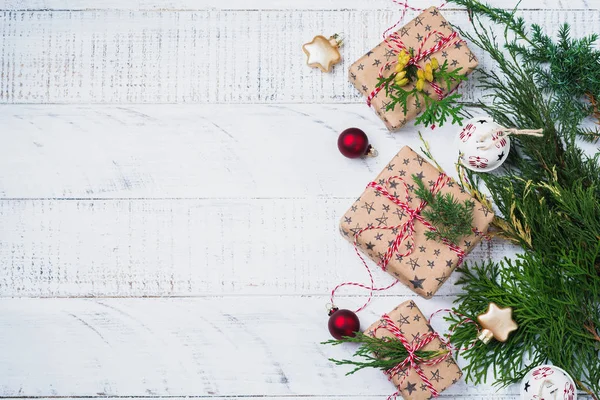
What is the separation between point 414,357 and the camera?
4.76 ft

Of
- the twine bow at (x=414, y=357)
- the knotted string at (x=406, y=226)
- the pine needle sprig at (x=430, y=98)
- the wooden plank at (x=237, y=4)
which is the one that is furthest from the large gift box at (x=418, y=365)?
the wooden plank at (x=237, y=4)

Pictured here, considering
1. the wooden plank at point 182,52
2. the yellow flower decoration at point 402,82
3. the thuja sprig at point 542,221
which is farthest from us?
the wooden plank at point 182,52

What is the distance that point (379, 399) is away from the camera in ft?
4.98

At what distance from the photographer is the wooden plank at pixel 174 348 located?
1530mm

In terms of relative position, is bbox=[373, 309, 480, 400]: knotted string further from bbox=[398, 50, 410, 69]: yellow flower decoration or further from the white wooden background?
bbox=[398, 50, 410, 69]: yellow flower decoration

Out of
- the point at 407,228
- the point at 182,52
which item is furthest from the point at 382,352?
the point at 182,52

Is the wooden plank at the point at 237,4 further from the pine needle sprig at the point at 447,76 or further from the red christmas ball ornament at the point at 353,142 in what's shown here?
the red christmas ball ornament at the point at 353,142

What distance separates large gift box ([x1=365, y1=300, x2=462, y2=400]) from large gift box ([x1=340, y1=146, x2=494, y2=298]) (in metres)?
0.07

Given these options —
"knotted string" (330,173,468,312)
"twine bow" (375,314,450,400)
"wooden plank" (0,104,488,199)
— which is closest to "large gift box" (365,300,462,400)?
"twine bow" (375,314,450,400)

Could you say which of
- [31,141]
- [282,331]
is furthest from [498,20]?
[31,141]

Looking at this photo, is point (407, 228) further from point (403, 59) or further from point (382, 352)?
point (403, 59)

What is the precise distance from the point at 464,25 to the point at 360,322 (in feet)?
2.51

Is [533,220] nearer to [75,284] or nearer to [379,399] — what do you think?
[379,399]

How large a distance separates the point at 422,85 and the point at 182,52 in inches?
23.3
